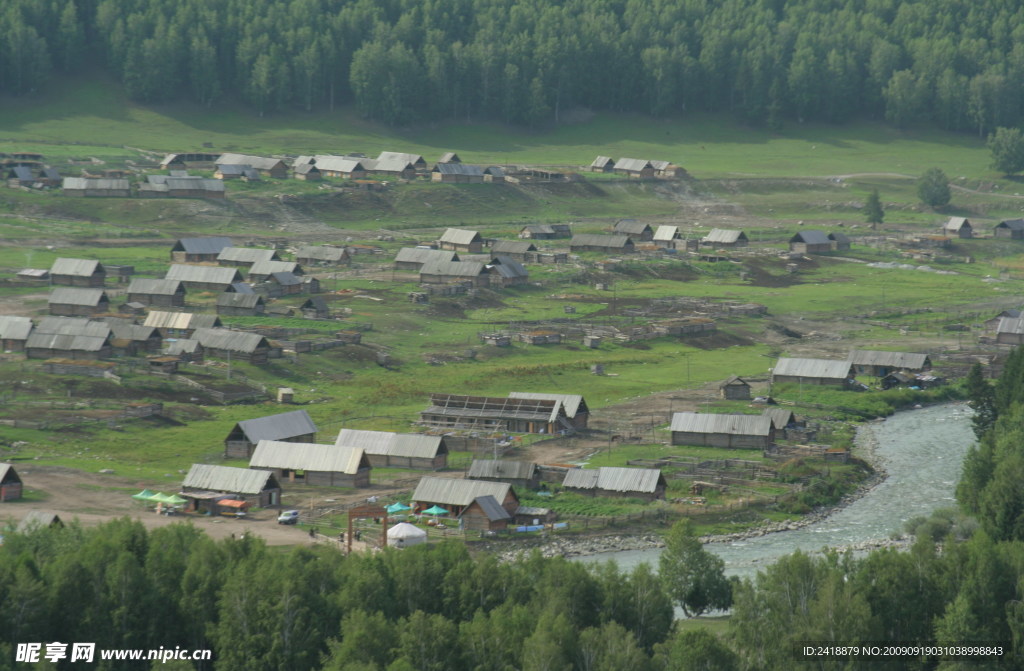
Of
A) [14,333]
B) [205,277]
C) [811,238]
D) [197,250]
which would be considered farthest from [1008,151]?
[14,333]

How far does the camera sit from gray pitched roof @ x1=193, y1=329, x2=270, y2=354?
105 m

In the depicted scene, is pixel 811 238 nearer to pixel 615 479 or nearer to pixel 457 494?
pixel 615 479

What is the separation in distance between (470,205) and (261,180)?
→ 78.9ft

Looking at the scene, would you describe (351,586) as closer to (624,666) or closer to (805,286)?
(624,666)

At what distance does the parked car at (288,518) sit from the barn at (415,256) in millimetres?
68017

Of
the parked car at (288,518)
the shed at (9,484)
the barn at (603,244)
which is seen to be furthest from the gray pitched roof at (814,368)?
the shed at (9,484)

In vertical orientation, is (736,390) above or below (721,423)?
below

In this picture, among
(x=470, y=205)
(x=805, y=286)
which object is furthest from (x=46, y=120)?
(x=805, y=286)

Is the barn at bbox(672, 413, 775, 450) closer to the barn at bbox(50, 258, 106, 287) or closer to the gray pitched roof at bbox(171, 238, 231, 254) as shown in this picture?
the barn at bbox(50, 258, 106, 287)

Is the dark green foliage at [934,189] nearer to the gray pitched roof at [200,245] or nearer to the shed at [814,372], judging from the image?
the shed at [814,372]

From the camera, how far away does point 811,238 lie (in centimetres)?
16275

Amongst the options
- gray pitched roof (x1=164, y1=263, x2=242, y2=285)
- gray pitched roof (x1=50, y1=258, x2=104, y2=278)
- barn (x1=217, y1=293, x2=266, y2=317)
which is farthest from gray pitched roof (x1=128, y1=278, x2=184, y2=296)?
gray pitched roof (x1=50, y1=258, x2=104, y2=278)

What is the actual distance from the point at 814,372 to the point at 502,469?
34680mm

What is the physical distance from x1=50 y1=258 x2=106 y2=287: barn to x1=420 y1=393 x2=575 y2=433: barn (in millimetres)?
46670
